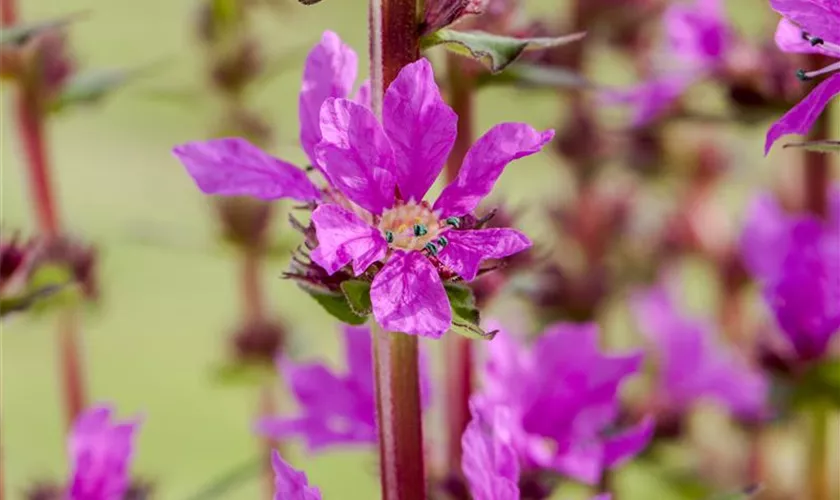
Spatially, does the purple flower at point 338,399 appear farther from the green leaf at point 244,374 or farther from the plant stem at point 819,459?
the green leaf at point 244,374

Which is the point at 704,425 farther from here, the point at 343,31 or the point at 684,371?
the point at 343,31

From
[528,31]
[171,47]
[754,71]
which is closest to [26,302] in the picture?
[528,31]

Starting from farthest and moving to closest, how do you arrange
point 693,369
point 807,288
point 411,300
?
Answer: 1. point 693,369
2. point 807,288
3. point 411,300

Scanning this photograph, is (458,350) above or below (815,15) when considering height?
below

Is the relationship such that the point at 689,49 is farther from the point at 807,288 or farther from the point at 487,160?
the point at 487,160

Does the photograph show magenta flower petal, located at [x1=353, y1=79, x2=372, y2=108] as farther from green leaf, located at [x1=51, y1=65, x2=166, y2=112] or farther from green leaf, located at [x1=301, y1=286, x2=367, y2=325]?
green leaf, located at [x1=51, y1=65, x2=166, y2=112]

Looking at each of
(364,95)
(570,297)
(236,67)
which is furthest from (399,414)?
(236,67)
